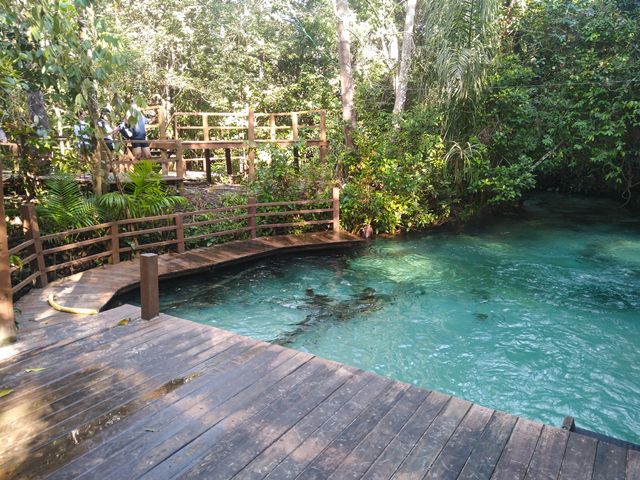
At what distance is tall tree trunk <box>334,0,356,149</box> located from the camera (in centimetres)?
1178

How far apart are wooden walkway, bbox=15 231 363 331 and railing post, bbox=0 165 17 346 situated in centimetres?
89

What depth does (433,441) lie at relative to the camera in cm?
265

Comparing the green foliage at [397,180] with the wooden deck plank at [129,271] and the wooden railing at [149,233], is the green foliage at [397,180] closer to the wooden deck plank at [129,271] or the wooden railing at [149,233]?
the wooden railing at [149,233]

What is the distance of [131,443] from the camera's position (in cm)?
262

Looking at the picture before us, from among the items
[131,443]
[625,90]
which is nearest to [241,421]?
[131,443]

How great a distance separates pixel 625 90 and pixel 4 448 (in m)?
12.9

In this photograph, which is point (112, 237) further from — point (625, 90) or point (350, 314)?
point (625, 90)

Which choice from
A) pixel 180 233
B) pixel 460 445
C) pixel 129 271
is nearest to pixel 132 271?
pixel 129 271

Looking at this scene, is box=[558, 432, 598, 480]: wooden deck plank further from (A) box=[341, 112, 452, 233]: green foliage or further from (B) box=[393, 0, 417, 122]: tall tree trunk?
(B) box=[393, 0, 417, 122]: tall tree trunk

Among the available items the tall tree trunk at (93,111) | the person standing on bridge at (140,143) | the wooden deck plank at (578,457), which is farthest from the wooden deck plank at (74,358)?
the person standing on bridge at (140,143)

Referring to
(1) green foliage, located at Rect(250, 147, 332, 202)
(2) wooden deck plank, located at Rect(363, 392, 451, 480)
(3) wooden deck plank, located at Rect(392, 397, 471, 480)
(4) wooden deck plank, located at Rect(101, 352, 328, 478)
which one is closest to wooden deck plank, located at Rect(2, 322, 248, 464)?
(4) wooden deck plank, located at Rect(101, 352, 328, 478)

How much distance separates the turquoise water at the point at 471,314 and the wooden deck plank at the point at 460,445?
200 centimetres

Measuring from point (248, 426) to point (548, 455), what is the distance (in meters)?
1.63

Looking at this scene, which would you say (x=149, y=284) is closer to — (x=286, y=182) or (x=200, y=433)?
(x=200, y=433)
